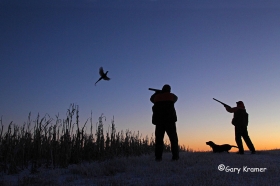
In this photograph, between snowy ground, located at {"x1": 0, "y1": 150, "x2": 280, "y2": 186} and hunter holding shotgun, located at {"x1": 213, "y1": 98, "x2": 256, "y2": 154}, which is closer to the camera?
snowy ground, located at {"x1": 0, "y1": 150, "x2": 280, "y2": 186}

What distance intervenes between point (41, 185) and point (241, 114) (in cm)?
923

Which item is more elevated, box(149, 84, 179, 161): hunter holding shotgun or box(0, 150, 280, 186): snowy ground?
box(149, 84, 179, 161): hunter holding shotgun

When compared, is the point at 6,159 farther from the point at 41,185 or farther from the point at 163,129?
the point at 163,129

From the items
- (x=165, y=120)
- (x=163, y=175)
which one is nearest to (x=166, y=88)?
(x=165, y=120)

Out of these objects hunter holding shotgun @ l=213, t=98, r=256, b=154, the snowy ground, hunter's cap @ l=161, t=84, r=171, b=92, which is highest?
hunter's cap @ l=161, t=84, r=171, b=92

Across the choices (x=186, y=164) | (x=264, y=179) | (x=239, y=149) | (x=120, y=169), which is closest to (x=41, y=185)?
(x=120, y=169)
